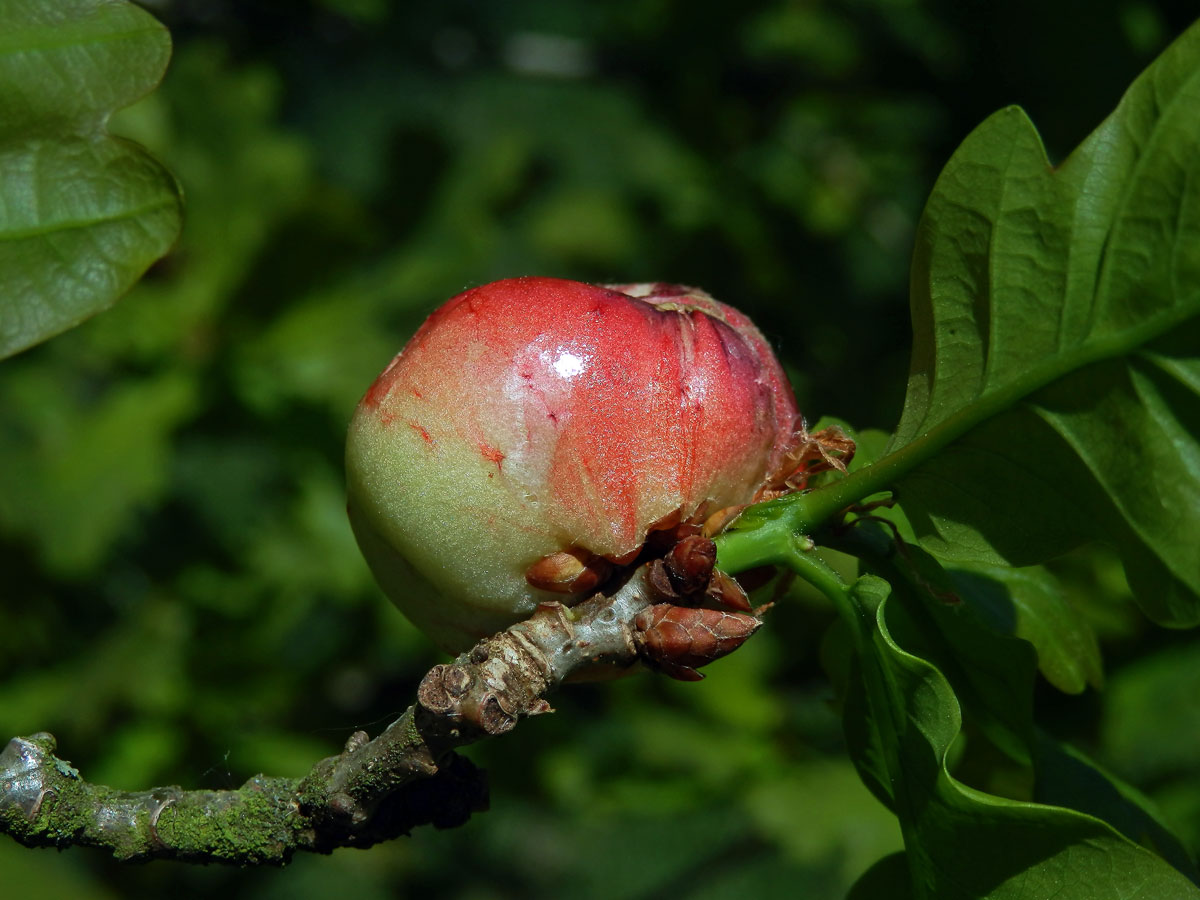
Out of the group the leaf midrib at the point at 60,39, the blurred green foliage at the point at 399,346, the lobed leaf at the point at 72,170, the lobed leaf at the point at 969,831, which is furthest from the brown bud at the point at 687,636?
the blurred green foliage at the point at 399,346

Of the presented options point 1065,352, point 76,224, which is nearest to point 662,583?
point 1065,352

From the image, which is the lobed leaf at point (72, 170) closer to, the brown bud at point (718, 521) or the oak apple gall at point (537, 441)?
the oak apple gall at point (537, 441)

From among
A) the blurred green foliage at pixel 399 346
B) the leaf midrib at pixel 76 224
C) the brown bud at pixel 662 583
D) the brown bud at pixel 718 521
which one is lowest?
the blurred green foliage at pixel 399 346

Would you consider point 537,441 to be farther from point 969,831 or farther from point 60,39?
point 60,39

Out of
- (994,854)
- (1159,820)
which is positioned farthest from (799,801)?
(994,854)

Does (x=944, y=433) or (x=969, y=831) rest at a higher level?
(x=944, y=433)

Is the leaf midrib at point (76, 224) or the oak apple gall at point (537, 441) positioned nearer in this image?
the oak apple gall at point (537, 441)

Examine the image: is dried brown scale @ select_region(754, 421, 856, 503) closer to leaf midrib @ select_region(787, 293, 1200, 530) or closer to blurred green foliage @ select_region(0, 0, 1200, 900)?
leaf midrib @ select_region(787, 293, 1200, 530)
